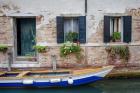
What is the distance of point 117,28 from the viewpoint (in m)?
17.4

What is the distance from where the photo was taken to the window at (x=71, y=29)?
672 inches

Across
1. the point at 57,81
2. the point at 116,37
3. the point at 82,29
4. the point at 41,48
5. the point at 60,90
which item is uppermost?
the point at 82,29

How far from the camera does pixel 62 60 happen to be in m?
17.3

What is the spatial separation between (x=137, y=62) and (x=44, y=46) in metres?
3.69

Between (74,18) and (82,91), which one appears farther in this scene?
(74,18)

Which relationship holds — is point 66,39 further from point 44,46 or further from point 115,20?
point 115,20

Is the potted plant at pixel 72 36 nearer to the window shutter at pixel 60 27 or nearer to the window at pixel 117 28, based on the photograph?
the window shutter at pixel 60 27

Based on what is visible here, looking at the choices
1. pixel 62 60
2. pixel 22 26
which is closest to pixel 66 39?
pixel 62 60

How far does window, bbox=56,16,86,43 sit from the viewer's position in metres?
17.1

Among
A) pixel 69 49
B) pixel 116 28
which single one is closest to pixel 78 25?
pixel 69 49

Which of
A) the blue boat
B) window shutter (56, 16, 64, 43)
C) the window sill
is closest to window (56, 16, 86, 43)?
window shutter (56, 16, 64, 43)

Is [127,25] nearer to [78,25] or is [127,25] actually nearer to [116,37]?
[116,37]

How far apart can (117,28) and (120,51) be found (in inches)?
37.6

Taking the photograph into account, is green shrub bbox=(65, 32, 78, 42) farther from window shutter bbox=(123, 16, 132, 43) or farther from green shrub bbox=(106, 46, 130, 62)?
window shutter bbox=(123, 16, 132, 43)
